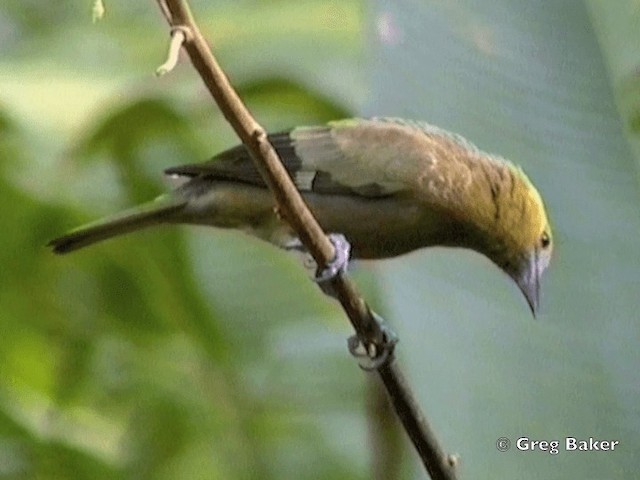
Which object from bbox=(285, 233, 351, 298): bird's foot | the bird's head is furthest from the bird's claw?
the bird's head

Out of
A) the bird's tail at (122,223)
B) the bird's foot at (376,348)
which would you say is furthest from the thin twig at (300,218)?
the bird's tail at (122,223)

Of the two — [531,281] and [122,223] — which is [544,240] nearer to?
[531,281]

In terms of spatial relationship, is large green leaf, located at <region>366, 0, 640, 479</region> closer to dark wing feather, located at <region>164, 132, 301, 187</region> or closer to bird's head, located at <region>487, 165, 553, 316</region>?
bird's head, located at <region>487, 165, 553, 316</region>

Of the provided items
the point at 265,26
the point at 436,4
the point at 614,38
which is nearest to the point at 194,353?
the point at 265,26

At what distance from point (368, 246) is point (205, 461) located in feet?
0.85

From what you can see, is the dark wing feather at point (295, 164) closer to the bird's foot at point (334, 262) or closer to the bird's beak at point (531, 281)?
the bird's foot at point (334, 262)

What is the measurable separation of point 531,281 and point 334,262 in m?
0.22

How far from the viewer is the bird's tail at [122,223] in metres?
1.04

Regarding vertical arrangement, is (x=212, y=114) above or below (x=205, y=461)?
above

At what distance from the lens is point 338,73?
1097 mm

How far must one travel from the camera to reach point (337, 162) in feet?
3.39

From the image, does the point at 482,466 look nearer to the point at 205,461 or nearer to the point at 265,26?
the point at 205,461

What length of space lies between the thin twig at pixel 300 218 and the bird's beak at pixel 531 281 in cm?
16

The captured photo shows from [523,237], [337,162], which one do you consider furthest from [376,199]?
[523,237]
